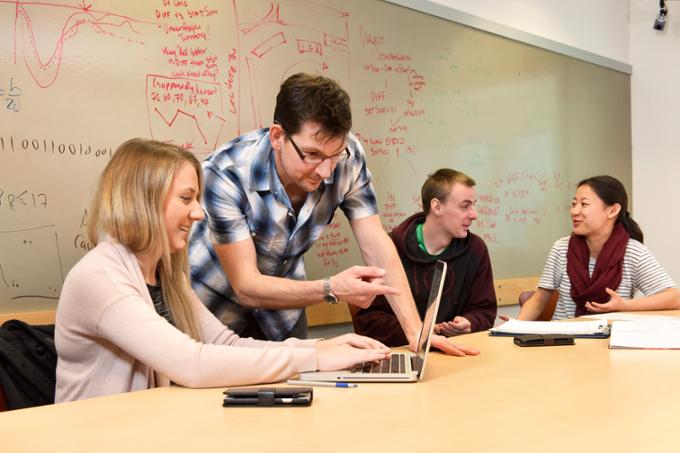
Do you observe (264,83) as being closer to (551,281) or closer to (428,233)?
(428,233)

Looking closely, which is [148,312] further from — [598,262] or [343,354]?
[598,262]

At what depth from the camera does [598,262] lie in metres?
3.02

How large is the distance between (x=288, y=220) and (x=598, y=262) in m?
1.52

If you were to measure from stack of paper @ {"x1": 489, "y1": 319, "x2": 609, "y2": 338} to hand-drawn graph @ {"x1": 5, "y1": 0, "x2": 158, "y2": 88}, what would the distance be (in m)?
1.64

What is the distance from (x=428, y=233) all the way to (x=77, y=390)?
1756mm

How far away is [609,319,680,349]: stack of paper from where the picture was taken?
1912mm

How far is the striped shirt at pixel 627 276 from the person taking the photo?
292cm

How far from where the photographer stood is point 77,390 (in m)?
1.51

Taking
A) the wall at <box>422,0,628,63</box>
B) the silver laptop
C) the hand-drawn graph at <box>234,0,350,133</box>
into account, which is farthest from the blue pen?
the wall at <box>422,0,628,63</box>

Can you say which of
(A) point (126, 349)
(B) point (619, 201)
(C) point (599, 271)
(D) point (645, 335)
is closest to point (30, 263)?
(A) point (126, 349)

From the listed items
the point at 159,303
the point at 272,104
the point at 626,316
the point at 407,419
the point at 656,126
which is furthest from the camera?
the point at 656,126

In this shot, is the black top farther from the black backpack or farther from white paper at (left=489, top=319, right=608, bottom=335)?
white paper at (left=489, top=319, right=608, bottom=335)

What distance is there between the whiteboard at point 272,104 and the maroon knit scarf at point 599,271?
2.99 ft

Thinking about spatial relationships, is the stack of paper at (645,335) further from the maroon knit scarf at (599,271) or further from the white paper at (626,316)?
the maroon knit scarf at (599,271)
